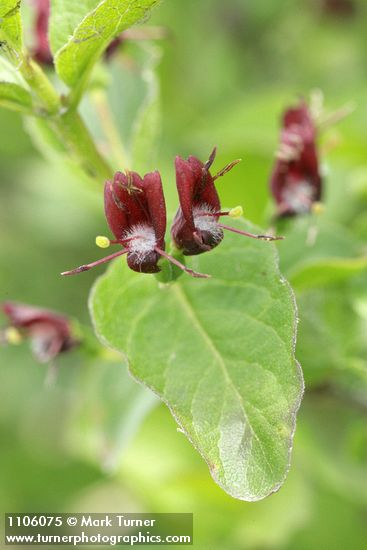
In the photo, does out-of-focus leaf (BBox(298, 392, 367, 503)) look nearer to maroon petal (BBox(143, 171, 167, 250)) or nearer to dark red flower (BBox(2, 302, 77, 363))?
dark red flower (BBox(2, 302, 77, 363))

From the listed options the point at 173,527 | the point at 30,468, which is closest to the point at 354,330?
the point at 173,527

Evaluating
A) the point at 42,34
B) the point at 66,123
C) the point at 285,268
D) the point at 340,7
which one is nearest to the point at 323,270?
the point at 285,268

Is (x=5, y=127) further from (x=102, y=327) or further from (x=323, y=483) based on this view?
(x=102, y=327)

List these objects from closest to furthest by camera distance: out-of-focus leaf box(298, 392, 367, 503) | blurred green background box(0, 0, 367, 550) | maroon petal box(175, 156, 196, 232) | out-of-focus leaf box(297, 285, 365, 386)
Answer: maroon petal box(175, 156, 196, 232) < out-of-focus leaf box(297, 285, 365, 386) < blurred green background box(0, 0, 367, 550) < out-of-focus leaf box(298, 392, 367, 503)

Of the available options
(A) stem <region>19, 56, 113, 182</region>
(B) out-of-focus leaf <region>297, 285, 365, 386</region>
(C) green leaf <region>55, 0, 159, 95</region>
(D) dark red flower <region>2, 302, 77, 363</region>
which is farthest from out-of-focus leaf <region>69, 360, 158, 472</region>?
(C) green leaf <region>55, 0, 159, 95</region>

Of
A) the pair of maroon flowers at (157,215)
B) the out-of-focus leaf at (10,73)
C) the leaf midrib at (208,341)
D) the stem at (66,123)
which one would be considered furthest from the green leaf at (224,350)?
the out-of-focus leaf at (10,73)

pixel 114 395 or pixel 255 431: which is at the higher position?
pixel 255 431

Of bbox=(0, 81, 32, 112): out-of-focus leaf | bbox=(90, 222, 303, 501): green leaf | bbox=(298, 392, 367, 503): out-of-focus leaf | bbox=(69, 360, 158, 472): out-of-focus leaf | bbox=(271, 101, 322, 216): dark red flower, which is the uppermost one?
bbox=(0, 81, 32, 112): out-of-focus leaf

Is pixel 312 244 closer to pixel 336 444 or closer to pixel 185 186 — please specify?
pixel 185 186
